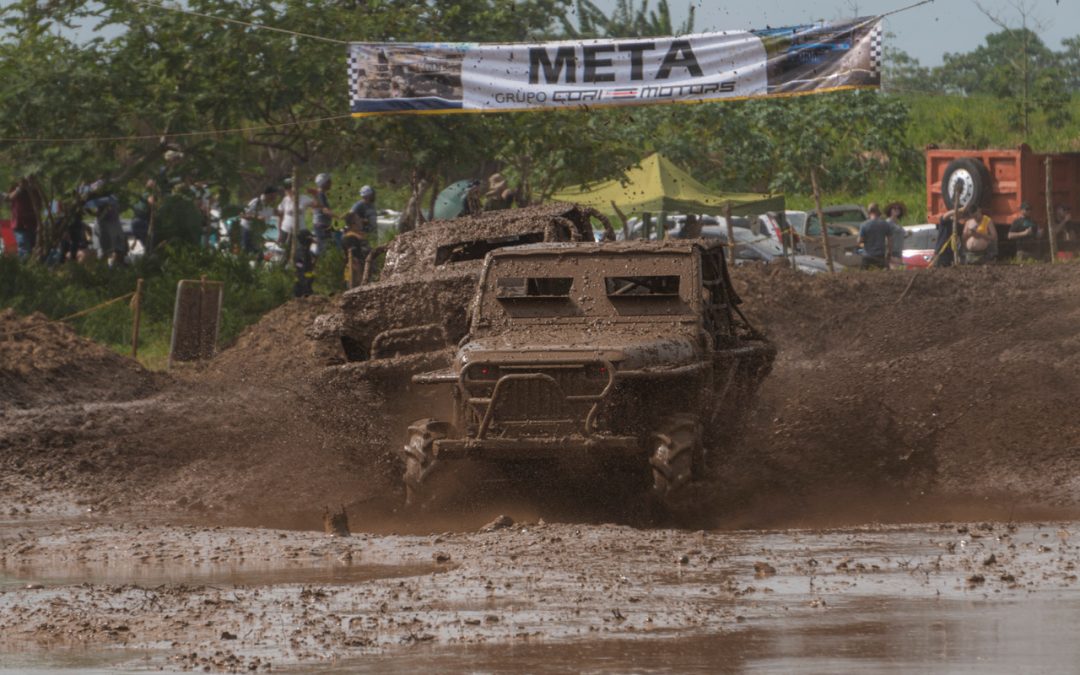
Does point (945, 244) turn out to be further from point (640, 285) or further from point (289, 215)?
point (640, 285)

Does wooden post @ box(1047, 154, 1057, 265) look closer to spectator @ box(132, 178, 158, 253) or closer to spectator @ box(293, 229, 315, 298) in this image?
spectator @ box(293, 229, 315, 298)

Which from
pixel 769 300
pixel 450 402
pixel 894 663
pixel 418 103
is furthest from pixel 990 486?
pixel 769 300

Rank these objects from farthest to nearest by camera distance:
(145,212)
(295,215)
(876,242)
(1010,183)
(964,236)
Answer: (1010,183), (876,242), (964,236), (145,212), (295,215)

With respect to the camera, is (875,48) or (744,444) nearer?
(744,444)

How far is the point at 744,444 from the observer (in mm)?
13359

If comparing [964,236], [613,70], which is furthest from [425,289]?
[964,236]

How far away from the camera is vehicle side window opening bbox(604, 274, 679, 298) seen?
12000 mm

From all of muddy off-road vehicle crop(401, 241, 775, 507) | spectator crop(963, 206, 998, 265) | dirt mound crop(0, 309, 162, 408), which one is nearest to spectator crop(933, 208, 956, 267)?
spectator crop(963, 206, 998, 265)

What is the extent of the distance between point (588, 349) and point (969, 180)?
68.2 feet

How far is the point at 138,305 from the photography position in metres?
19.2

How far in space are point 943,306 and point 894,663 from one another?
15.0m

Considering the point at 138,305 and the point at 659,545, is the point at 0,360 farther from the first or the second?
the point at 659,545

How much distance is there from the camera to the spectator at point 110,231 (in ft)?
79.2

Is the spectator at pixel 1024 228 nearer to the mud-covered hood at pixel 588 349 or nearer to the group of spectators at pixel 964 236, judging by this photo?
the group of spectators at pixel 964 236
